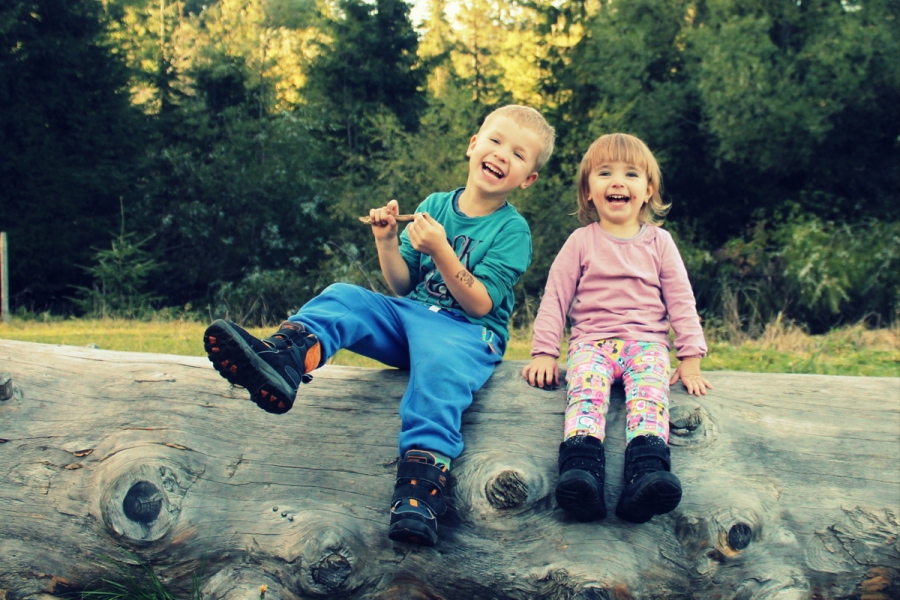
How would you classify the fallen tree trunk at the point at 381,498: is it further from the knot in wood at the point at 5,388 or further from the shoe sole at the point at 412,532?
the shoe sole at the point at 412,532

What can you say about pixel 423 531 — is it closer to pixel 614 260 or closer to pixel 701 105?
pixel 614 260

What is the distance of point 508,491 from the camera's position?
2727 millimetres

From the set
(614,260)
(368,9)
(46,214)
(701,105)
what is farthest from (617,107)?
(614,260)

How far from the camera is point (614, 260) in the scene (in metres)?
3.24

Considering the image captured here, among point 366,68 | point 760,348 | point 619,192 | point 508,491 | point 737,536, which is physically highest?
point 366,68

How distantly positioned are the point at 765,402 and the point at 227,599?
2.13m

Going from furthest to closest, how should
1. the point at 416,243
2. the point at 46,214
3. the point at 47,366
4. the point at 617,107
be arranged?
the point at 617,107, the point at 46,214, the point at 47,366, the point at 416,243

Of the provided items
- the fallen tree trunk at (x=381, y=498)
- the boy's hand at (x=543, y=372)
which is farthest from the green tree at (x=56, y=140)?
the boy's hand at (x=543, y=372)

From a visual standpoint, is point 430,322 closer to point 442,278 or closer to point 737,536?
point 442,278

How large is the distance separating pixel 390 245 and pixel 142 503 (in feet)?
4.21

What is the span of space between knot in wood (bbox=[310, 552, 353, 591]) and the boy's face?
5.05 ft

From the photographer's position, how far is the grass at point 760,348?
5.88 m

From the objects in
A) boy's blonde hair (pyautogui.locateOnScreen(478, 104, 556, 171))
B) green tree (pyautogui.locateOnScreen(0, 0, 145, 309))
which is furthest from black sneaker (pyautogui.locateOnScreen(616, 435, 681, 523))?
green tree (pyautogui.locateOnScreen(0, 0, 145, 309))

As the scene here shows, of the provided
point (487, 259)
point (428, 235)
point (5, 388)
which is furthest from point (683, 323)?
point (5, 388)
